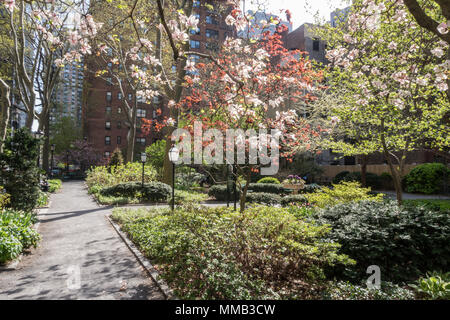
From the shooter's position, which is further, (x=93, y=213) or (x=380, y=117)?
(x=93, y=213)

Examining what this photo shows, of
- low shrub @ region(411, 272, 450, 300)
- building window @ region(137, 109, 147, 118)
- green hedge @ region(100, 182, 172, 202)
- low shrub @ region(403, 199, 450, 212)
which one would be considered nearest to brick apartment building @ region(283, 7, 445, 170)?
low shrub @ region(403, 199, 450, 212)

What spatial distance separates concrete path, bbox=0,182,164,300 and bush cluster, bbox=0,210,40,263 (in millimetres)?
287

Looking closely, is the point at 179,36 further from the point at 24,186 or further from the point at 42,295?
the point at 24,186

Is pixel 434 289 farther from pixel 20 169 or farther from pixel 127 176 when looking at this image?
pixel 127 176

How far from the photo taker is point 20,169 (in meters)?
9.65

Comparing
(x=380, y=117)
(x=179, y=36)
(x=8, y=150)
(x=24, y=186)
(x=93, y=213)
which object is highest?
(x=179, y=36)

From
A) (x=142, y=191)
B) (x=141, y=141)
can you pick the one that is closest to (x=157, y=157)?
(x=142, y=191)

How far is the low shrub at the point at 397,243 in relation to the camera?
5.21 m

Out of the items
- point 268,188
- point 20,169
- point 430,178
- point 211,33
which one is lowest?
point 268,188

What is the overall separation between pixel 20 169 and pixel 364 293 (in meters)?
10.8

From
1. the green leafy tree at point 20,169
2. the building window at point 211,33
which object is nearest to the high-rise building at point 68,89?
the green leafy tree at point 20,169
